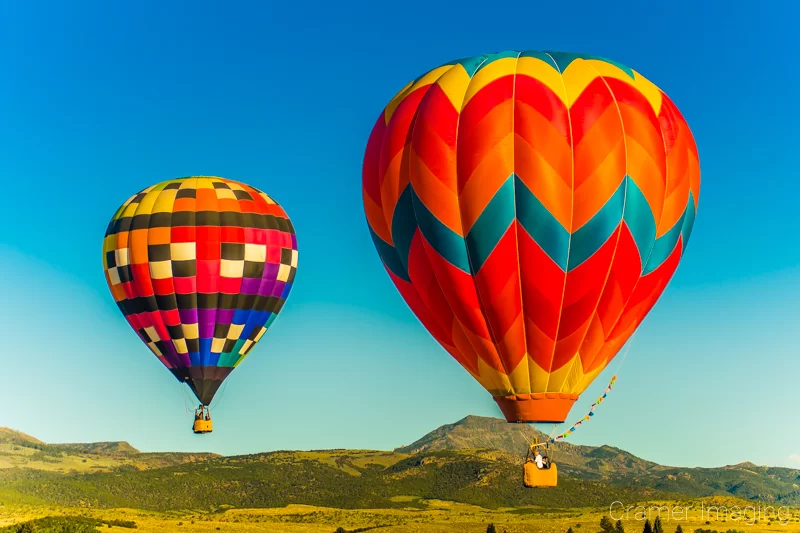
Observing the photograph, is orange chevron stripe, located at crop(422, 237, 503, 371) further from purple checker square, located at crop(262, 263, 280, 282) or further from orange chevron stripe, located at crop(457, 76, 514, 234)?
purple checker square, located at crop(262, 263, 280, 282)

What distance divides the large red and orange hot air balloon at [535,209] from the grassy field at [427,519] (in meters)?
78.2

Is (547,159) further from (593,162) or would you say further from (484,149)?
(484,149)

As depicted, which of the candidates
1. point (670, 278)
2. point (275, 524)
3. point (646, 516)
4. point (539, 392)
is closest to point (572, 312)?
point (539, 392)

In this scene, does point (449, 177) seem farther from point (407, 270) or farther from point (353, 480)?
point (353, 480)

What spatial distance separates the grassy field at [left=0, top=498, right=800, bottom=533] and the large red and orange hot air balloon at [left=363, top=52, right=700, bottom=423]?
3077 inches

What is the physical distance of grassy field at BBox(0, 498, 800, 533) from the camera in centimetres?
11400

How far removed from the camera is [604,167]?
3366 cm

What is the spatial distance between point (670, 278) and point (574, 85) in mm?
7735

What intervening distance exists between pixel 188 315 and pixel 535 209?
24521mm

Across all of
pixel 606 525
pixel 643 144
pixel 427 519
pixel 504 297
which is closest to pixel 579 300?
pixel 504 297

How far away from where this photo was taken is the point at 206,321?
53.7m

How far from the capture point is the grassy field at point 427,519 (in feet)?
374

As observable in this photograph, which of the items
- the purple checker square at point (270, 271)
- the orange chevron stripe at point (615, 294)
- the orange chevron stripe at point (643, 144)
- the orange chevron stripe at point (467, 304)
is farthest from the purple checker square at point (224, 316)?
the orange chevron stripe at point (643, 144)

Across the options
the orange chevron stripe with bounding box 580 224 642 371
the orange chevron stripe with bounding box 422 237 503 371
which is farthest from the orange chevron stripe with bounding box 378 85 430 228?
the orange chevron stripe with bounding box 580 224 642 371
